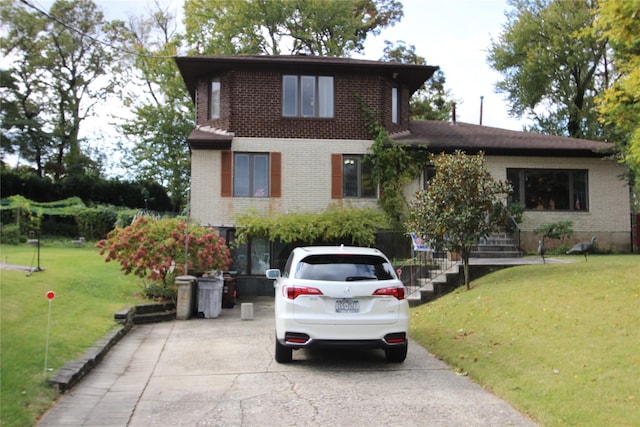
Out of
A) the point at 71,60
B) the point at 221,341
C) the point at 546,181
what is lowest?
the point at 221,341

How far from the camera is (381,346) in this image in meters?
7.84

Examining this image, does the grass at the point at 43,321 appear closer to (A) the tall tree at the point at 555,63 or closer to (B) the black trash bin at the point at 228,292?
(B) the black trash bin at the point at 228,292

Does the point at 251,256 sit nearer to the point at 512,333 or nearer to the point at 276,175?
the point at 276,175

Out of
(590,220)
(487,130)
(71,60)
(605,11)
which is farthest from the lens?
(71,60)

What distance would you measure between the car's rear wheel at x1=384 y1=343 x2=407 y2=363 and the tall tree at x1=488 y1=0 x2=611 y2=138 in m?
30.3

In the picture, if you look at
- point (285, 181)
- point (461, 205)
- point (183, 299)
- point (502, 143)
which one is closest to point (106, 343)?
point (183, 299)

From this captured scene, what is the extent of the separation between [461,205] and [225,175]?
368 inches

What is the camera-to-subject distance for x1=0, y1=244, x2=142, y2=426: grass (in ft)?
19.8

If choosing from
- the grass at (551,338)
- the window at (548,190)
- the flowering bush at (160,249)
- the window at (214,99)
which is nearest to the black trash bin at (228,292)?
the flowering bush at (160,249)

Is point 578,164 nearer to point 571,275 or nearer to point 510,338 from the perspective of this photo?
point 571,275

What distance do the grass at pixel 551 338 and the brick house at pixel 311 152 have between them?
7.61 m

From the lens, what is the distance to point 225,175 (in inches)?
778

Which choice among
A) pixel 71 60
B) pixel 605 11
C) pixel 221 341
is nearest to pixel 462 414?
pixel 221 341

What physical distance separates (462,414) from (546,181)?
1724 centimetres
